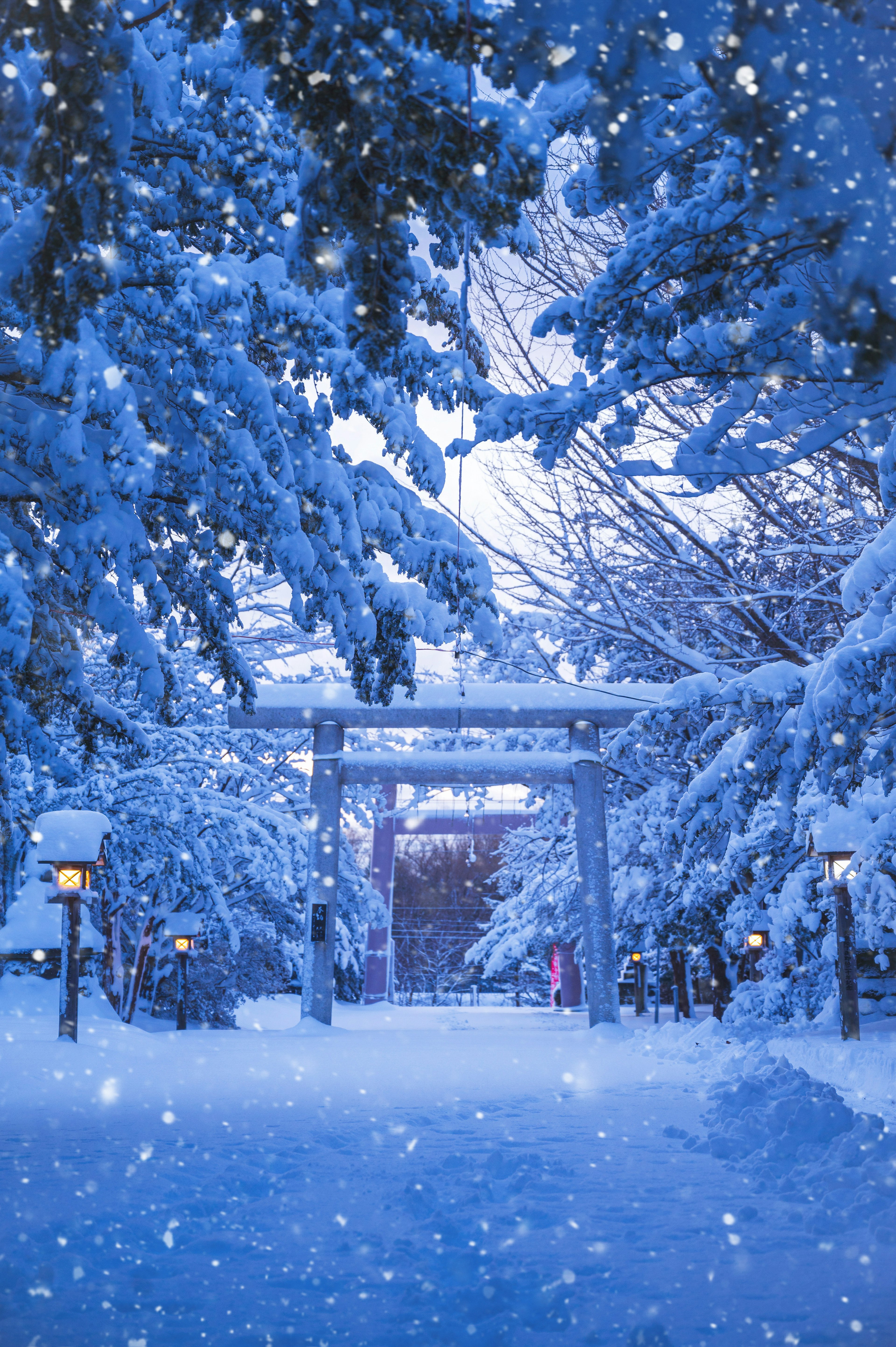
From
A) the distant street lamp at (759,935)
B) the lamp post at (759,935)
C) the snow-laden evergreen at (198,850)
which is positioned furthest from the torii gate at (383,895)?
the distant street lamp at (759,935)

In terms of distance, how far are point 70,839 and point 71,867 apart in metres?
0.29

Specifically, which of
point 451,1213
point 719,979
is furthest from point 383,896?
point 451,1213

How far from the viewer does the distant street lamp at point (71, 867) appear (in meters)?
10.1

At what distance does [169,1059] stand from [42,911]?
4919 mm

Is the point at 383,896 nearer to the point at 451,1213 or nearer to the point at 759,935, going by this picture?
the point at 759,935

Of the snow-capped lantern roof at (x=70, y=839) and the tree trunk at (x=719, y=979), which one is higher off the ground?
the snow-capped lantern roof at (x=70, y=839)

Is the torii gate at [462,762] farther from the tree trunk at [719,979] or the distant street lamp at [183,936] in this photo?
the tree trunk at [719,979]

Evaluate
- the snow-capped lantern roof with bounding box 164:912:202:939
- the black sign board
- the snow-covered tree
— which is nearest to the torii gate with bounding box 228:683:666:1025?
the black sign board

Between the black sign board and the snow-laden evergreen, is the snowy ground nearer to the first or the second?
the snow-laden evergreen

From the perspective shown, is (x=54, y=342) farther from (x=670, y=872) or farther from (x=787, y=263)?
(x=670, y=872)

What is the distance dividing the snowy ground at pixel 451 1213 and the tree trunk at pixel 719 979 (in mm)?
11352

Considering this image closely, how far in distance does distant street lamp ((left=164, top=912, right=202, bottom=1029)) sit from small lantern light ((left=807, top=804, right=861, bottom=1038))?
33.0 ft

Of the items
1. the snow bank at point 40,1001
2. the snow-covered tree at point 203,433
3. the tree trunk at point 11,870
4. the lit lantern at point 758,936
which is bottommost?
the snow bank at point 40,1001

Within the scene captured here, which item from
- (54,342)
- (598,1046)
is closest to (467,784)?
(598,1046)
